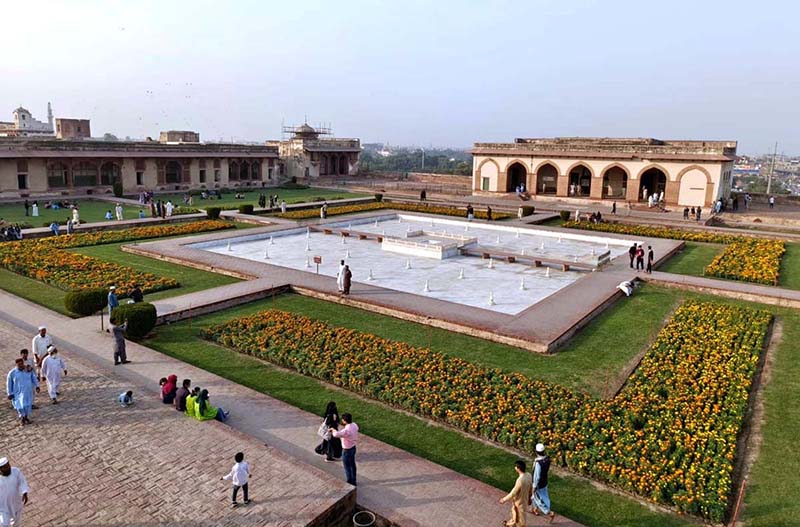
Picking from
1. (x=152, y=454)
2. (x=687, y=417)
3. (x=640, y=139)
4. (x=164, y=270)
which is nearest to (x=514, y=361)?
(x=687, y=417)

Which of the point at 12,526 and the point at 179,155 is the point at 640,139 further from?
the point at 12,526

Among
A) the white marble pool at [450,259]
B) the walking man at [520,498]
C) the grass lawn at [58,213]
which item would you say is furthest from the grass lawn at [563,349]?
the grass lawn at [58,213]

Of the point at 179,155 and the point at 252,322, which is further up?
the point at 179,155

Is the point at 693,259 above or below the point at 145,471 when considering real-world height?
above

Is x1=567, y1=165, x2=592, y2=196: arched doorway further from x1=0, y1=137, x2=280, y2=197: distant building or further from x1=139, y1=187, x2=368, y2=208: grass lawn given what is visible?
x1=0, y1=137, x2=280, y2=197: distant building

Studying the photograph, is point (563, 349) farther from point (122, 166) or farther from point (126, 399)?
point (122, 166)

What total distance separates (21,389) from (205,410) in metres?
2.73

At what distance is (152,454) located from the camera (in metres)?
8.12

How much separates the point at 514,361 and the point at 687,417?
3528mm

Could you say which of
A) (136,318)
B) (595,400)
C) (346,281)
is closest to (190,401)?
(136,318)

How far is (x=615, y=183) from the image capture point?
4266 cm

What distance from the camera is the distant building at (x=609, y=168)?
119 feet

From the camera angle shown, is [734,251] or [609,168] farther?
[609,168]

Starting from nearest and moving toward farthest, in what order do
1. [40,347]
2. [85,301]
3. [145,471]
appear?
[145,471] → [40,347] → [85,301]
